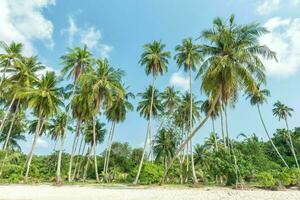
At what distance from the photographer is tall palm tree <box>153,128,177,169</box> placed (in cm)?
4966

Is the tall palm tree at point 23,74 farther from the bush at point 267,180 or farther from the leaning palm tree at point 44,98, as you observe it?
the bush at point 267,180

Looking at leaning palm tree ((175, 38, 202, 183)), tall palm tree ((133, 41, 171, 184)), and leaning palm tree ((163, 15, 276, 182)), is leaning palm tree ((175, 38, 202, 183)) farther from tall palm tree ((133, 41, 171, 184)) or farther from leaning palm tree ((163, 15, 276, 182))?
leaning palm tree ((163, 15, 276, 182))

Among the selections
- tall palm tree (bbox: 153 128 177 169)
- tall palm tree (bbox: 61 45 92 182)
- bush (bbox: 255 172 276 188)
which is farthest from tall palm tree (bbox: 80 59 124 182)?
bush (bbox: 255 172 276 188)

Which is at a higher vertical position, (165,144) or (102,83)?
(102,83)

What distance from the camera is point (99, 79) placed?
36.4m

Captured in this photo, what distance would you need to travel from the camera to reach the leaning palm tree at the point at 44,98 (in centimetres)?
3503

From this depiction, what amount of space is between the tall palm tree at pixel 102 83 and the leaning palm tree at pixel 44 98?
409cm

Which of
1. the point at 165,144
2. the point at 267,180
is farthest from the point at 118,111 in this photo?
the point at 267,180

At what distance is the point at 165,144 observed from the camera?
4962 centimetres

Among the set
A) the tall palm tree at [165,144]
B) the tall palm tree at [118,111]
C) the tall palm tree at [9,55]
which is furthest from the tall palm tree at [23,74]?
the tall palm tree at [165,144]

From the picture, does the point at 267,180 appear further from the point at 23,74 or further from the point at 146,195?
the point at 23,74

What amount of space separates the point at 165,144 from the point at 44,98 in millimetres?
21968

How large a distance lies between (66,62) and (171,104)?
19.1m

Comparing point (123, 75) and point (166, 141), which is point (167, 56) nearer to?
point (123, 75)
